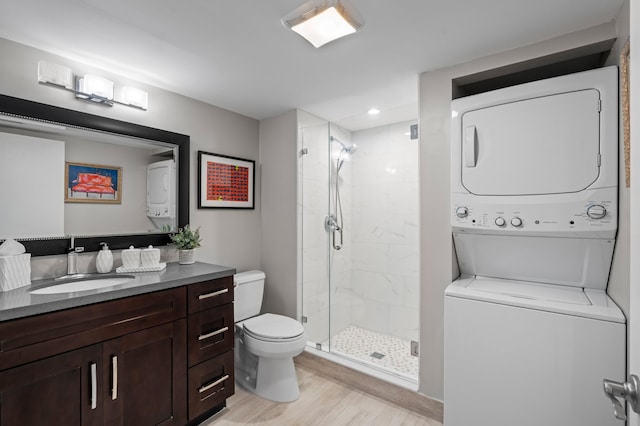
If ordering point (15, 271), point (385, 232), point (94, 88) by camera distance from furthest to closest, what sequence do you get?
point (385, 232) < point (94, 88) < point (15, 271)

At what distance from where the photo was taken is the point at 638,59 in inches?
26.0

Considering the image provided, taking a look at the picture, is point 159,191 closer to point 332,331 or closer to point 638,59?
point 332,331

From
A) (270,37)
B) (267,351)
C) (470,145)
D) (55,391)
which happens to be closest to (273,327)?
(267,351)

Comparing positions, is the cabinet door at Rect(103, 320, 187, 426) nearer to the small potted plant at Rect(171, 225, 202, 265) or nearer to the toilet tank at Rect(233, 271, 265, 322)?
the small potted plant at Rect(171, 225, 202, 265)

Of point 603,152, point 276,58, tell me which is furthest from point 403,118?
point 603,152

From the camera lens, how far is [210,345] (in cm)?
203

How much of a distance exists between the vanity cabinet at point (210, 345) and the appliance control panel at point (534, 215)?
1.57 meters

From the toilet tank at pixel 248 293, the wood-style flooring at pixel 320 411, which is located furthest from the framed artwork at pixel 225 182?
the wood-style flooring at pixel 320 411

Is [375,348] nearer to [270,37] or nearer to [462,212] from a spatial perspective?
[462,212]

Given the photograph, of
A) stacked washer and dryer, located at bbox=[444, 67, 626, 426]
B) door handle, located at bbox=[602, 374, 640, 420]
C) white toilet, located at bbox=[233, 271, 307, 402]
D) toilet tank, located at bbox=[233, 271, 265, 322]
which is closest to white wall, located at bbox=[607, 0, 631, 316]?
stacked washer and dryer, located at bbox=[444, 67, 626, 426]

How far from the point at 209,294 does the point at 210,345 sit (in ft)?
1.09

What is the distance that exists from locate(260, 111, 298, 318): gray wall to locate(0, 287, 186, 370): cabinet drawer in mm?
1152

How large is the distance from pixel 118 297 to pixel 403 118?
9.12 feet

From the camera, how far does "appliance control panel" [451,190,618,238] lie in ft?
4.91
